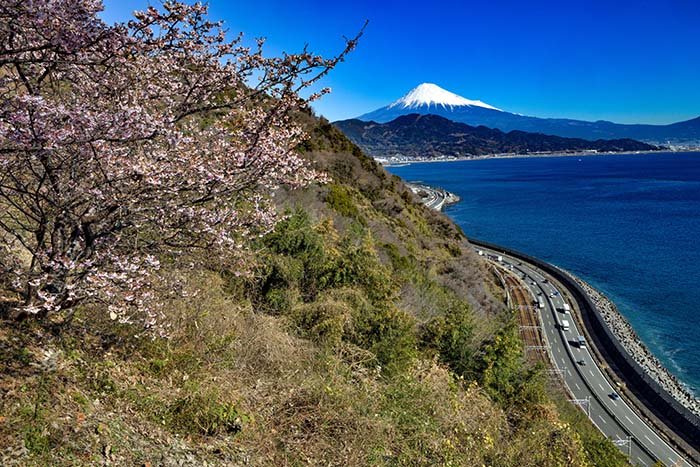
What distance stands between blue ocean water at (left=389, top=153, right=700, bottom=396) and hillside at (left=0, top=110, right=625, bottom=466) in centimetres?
2562

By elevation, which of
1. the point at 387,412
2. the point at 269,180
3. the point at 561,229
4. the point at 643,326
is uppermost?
the point at 269,180

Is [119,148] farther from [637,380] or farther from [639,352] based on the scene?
[639,352]

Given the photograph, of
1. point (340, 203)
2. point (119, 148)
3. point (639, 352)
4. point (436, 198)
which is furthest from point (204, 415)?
point (436, 198)

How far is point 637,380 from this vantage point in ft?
78.2

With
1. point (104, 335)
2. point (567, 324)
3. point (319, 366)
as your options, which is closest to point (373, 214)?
point (567, 324)

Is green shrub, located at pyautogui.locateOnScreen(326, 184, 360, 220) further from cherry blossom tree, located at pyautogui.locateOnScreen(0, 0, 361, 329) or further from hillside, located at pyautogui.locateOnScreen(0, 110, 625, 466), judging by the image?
cherry blossom tree, located at pyautogui.locateOnScreen(0, 0, 361, 329)

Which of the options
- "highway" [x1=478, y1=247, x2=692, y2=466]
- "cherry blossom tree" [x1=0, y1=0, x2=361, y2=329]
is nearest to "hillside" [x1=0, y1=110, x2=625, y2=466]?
"cherry blossom tree" [x1=0, y1=0, x2=361, y2=329]

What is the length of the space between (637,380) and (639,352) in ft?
14.7

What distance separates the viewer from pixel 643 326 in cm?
3145

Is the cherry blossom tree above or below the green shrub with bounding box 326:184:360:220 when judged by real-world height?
above

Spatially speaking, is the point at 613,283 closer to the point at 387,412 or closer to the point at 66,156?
the point at 387,412

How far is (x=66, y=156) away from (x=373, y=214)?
863 inches

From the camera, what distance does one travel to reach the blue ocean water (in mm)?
31109

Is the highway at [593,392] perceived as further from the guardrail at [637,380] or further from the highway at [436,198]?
the highway at [436,198]
